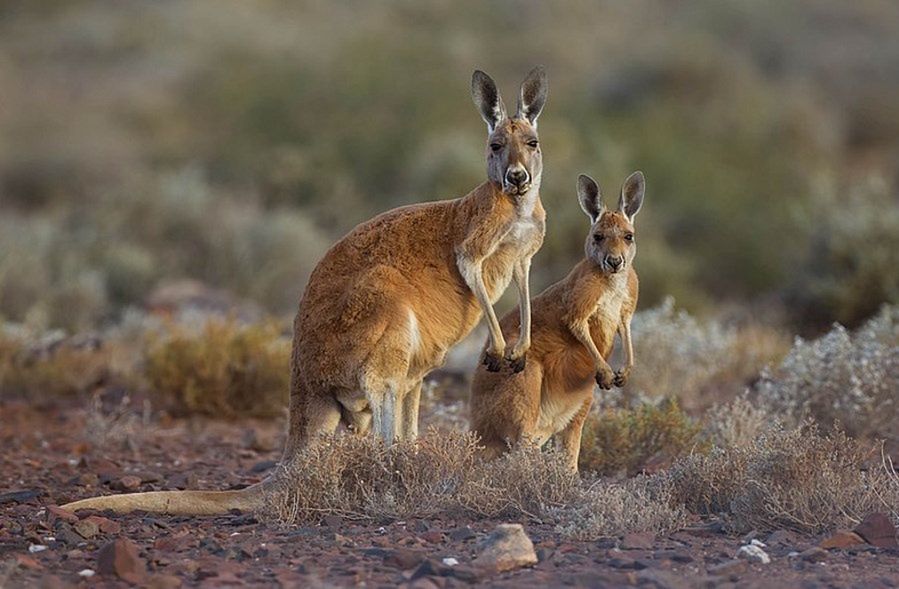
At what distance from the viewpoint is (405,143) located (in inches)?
942

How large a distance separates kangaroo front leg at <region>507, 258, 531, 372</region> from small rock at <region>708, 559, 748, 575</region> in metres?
1.69

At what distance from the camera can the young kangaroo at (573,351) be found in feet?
22.0

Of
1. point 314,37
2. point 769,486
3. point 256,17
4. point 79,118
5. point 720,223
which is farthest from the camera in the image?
point 256,17

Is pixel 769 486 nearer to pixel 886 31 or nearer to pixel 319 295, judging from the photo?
pixel 319 295

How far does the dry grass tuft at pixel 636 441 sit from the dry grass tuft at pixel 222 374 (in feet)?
9.89

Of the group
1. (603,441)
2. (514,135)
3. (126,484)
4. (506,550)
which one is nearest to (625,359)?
(603,441)

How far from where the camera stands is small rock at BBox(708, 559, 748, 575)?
5.07m

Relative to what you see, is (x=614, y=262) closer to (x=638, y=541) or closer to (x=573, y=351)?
(x=573, y=351)

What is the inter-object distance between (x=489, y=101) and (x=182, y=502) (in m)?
2.31

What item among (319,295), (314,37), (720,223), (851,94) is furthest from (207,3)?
(319,295)

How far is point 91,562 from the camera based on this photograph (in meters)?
5.39

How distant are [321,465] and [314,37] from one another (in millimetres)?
27832

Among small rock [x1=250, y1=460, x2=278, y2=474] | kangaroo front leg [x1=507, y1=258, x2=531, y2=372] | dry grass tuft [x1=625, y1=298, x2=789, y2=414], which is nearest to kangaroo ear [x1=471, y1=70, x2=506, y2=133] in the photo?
kangaroo front leg [x1=507, y1=258, x2=531, y2=372]

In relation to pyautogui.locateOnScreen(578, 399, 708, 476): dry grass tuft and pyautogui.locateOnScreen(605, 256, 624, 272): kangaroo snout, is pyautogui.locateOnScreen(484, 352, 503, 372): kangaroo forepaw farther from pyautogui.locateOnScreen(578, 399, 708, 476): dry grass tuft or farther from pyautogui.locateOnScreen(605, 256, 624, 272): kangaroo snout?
pyautogui.locateOnScreen(578, 399, 708, 476): dry grass tuft
